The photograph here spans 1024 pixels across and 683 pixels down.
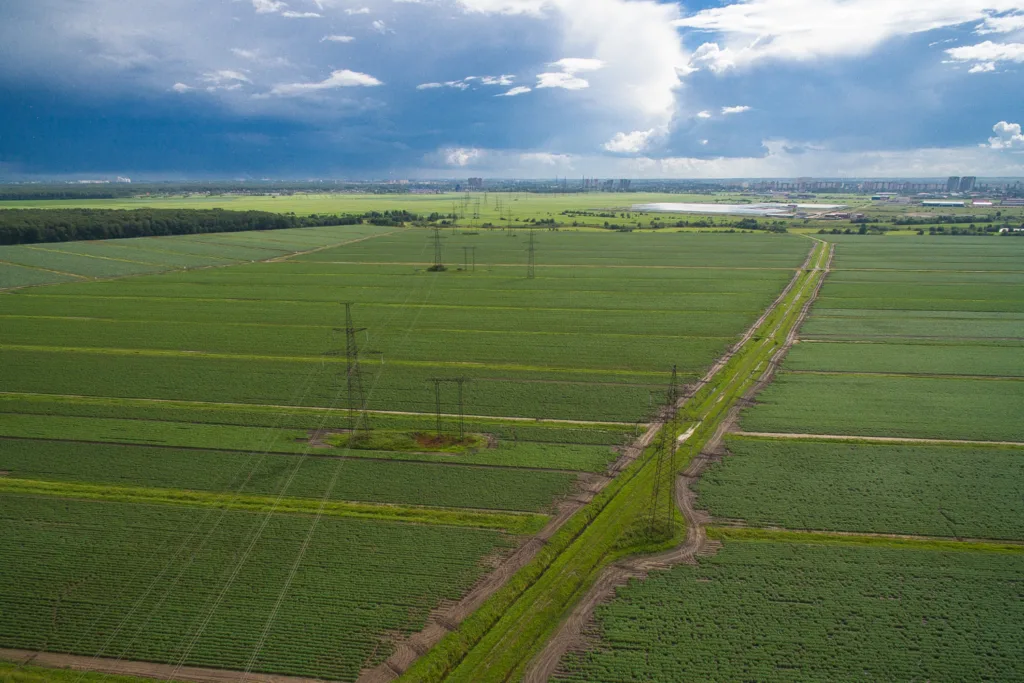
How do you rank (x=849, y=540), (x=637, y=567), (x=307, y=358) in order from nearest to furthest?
(x=637, y=567) → (x=849, y=540) → (x=307, y=358)

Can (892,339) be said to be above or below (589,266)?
below

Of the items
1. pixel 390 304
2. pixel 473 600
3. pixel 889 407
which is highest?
pixel 390 304

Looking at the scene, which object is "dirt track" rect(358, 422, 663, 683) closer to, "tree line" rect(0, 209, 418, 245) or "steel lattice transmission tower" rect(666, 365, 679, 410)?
"steel lattice transmission tower" rect(666, 365, 679, 410)

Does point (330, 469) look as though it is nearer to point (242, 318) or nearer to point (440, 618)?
point (440, 618)

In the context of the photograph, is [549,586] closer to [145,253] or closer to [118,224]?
[145,253]

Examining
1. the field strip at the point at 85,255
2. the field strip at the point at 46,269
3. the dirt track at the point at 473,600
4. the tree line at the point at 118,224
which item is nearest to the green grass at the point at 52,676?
the dirt track at the point at 473,600

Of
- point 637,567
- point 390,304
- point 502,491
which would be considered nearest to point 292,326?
point 390,304

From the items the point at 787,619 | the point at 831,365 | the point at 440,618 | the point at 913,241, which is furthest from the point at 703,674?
the point at 913,241
